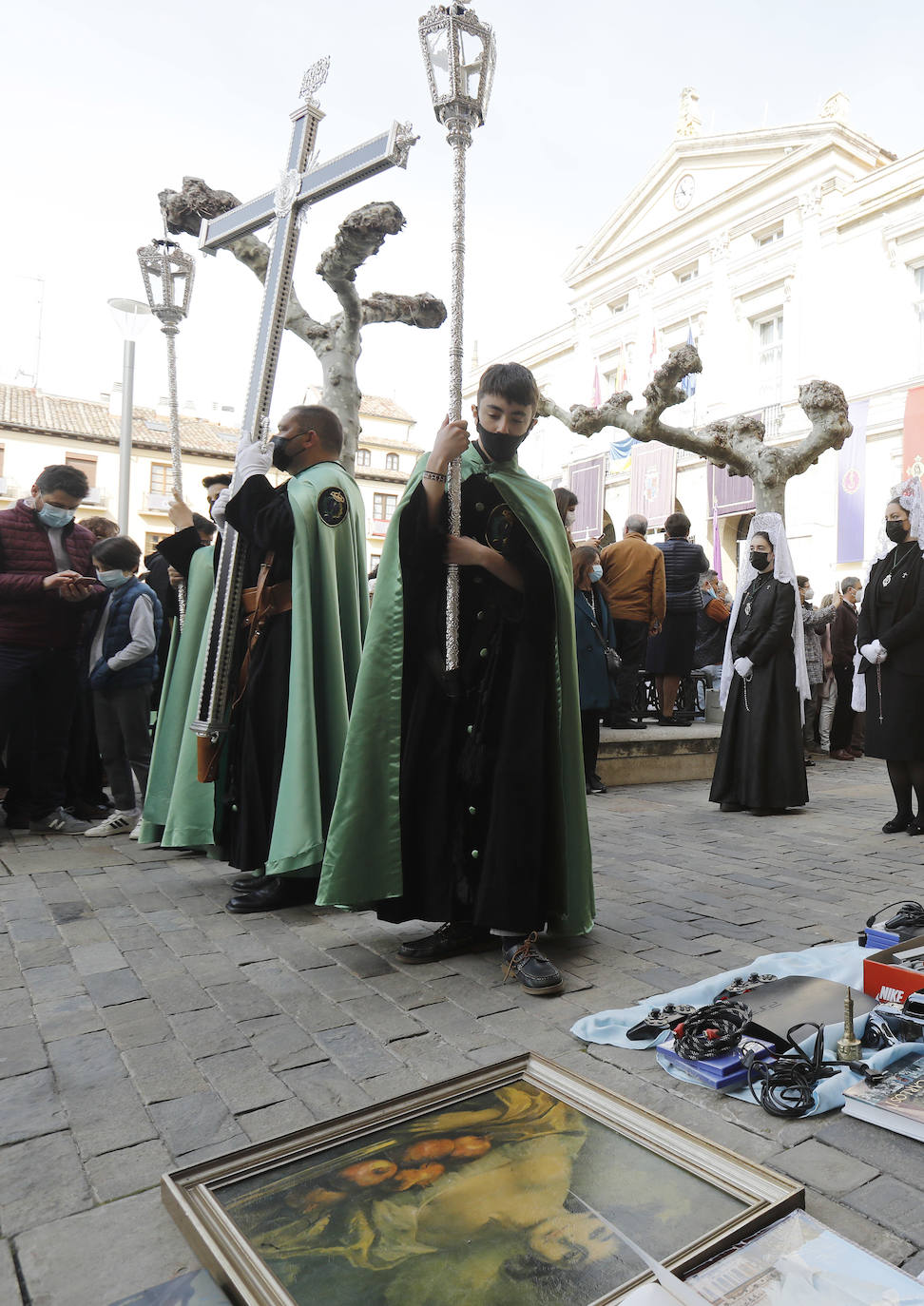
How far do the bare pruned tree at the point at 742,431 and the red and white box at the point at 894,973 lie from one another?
1028 cm

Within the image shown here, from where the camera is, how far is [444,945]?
3.25 meters

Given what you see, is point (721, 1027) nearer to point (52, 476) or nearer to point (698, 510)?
point (52, 476)

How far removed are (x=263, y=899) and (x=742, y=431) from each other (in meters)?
10.9

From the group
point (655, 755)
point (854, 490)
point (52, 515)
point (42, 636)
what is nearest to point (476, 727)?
point (42, 636)

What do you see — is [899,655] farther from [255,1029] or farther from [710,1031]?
[255,1029]

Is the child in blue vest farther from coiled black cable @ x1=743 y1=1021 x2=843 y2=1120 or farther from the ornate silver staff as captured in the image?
coiled black cable @ x1=743 y1=1021 x2=843 y2=1120

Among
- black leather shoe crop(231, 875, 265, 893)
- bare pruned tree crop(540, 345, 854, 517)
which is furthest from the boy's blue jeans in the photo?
bare pruned tree crop(540, 345, 854, 517)

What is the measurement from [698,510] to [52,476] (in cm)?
2257

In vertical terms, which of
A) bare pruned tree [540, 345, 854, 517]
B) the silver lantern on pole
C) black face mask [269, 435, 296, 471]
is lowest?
black face mask [269, 435, 296, 471]

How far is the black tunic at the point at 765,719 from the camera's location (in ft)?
22.5

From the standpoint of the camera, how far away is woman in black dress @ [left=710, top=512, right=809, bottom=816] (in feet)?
22.5

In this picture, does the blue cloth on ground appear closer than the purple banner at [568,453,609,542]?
Yes

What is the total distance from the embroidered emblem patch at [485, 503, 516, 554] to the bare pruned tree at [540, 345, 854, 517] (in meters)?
9.83

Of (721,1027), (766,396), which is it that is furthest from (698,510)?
(721,1027)
